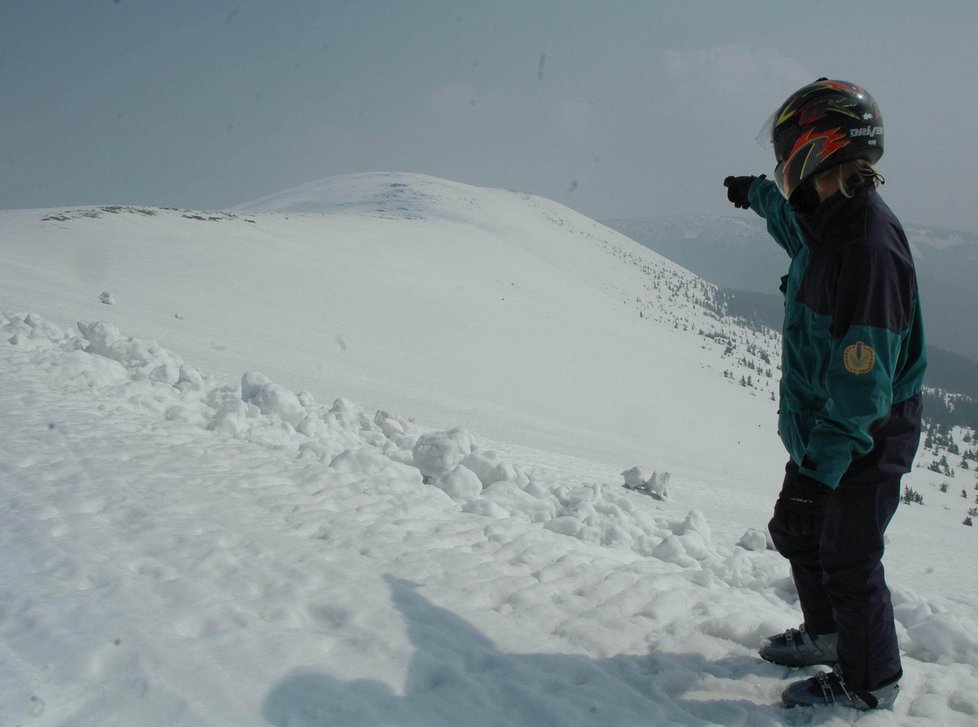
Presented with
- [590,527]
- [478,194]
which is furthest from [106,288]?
[478,194]

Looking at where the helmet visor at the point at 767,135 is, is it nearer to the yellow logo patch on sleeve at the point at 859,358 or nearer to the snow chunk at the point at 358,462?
the yellow logo patch on sleeve at the point at 859,358

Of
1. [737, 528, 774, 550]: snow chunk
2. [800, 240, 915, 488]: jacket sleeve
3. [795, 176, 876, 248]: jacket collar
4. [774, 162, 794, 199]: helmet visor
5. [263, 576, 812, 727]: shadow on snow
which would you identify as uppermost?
[774, 162, 794, 199]: helmet visor

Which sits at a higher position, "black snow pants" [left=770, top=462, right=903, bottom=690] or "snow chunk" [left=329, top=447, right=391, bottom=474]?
"black snow pants" [left=770, top=462, right=903, bottom=690]

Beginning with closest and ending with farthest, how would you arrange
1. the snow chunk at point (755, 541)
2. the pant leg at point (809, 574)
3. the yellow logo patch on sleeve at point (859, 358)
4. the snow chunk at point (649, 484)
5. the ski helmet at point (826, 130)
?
the yellow logo patch on sleeve at point (859, 358) → the ski helmet at point (826, 130) → the pant leg at point (809, 574) → the snow chunk at point (755, 541) → the snow chunk at point (649, 484)

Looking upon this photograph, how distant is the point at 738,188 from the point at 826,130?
2.84ft

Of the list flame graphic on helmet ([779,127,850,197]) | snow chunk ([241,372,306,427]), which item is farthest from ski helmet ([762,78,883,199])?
snow chunk ([241,372,306,427])

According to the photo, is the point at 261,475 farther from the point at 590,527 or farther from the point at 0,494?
the point at 590,527

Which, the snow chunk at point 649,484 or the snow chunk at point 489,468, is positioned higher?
the snow chunk at point 489,468

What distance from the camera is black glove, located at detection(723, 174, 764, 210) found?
3250mm

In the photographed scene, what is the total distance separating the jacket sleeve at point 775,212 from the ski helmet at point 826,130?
36cm

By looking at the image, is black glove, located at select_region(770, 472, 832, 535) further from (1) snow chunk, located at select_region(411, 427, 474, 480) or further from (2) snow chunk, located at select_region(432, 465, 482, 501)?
(1) snow chunk, located at select_region(411, 427, 474, 480)

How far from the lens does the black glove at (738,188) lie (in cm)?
325

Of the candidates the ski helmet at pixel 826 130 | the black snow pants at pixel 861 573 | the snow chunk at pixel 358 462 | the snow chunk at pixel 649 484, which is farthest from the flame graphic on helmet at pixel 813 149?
the snow chunk at pixel 649 484

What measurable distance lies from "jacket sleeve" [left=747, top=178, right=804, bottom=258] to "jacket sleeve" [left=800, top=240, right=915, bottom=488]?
626 millimetres
